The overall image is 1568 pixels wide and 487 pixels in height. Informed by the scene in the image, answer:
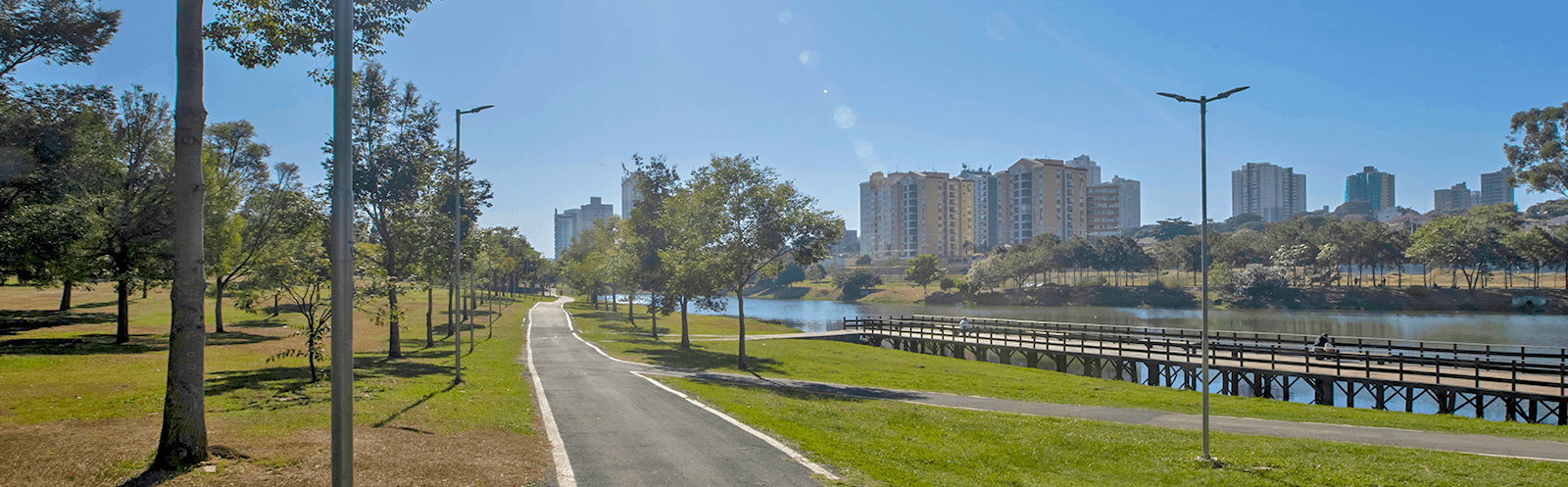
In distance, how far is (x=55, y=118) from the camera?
24594mm

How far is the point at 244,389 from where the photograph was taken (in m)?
17.4

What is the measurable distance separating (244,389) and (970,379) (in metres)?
22.8

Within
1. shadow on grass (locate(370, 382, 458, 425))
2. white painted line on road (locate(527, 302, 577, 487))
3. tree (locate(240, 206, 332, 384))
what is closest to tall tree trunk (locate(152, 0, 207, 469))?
tree (locate(240, 206, 332, 384))

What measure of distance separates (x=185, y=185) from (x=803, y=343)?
3918cm

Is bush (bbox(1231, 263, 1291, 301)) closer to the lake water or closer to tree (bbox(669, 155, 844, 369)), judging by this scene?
the lake water

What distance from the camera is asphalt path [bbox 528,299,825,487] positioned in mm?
10500

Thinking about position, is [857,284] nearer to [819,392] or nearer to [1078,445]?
[819,392]

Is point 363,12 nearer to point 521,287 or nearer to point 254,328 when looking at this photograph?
point 254,328

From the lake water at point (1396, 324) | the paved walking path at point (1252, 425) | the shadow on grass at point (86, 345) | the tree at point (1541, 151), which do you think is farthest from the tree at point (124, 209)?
the tree at point (1541, 151)

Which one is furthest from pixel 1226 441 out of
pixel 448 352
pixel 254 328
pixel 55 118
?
pixel 254 328

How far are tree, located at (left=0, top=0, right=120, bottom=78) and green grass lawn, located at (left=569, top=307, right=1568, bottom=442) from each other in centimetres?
2140

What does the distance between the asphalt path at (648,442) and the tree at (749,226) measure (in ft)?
31.2

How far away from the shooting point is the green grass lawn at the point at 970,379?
1900 cm

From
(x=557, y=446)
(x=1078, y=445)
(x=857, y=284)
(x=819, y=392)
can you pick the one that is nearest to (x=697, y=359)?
(x=819, y=392)
